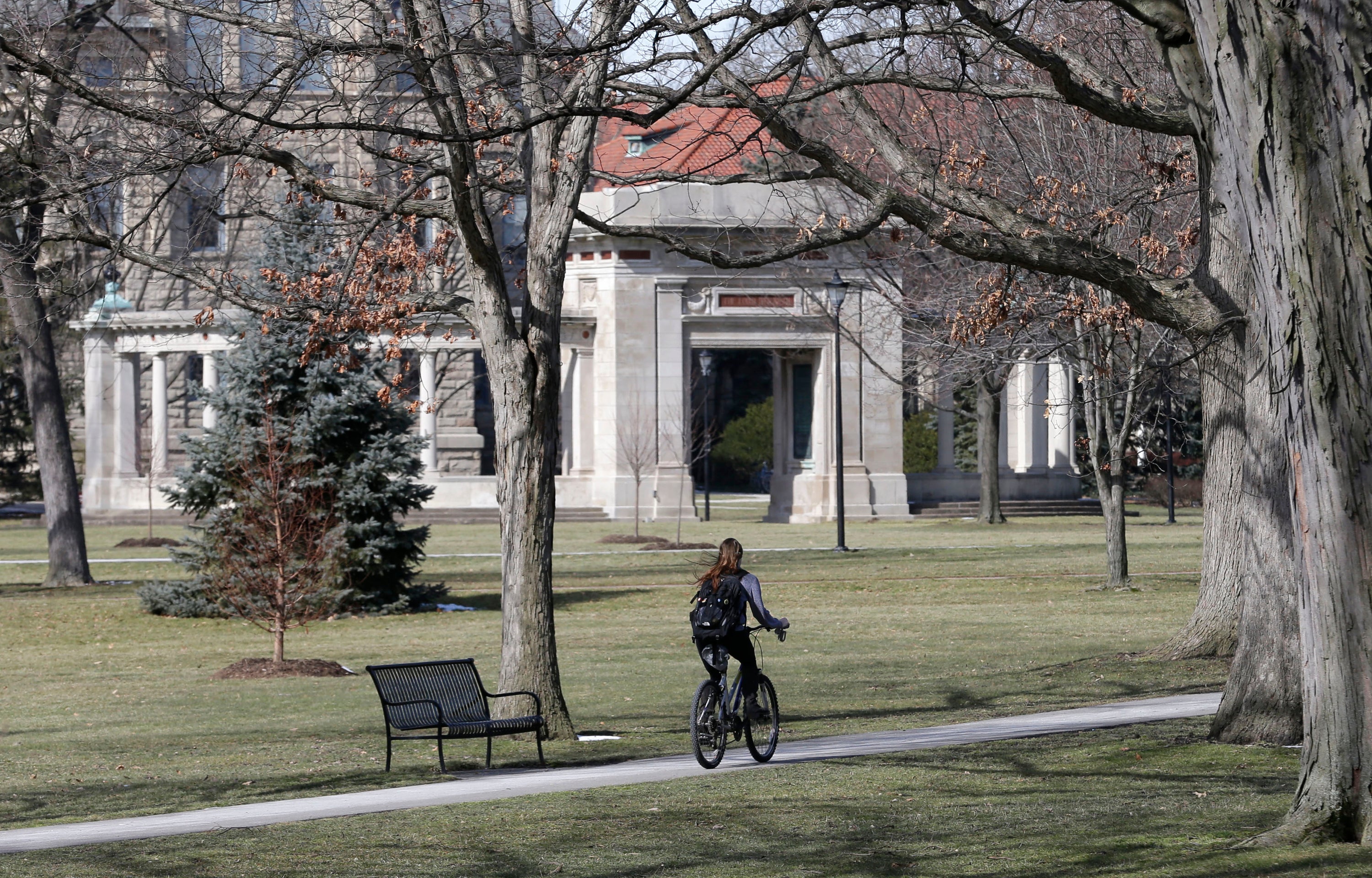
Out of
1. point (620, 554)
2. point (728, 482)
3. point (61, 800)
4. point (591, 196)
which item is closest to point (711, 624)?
point (61, 800)

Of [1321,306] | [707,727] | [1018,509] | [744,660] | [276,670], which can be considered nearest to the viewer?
[1321,306]

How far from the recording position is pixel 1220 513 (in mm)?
16703

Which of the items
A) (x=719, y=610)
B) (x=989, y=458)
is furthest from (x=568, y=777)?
(x=989, y=458)

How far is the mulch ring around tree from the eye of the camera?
63.7 ft

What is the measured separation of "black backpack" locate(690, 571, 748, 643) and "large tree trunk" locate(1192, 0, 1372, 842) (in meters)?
4.26

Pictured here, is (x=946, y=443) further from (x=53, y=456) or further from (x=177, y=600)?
(x=177, y=600)

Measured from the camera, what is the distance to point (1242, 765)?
10.9 m

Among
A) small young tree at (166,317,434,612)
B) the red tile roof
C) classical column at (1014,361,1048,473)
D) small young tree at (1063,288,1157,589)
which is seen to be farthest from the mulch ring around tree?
classical column at (1014,361,1048,473)

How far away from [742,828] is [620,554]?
2676 cm

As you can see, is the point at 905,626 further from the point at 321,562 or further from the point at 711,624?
the point at 711,624

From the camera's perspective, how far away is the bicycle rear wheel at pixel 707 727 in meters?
11.5

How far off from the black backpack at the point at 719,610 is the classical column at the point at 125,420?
44.7m

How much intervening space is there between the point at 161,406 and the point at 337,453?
28718 millimetres

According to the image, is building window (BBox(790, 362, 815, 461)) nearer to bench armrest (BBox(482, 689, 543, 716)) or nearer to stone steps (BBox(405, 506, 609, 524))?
stone steps (BBox(405, 506, 609, 524))
